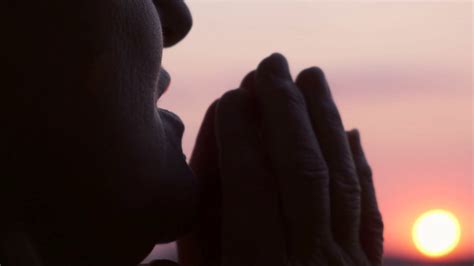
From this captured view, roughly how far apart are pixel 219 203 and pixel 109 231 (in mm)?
189

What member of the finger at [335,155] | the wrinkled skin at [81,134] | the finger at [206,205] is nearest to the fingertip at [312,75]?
the finger at [335,155]

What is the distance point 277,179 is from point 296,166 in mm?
30

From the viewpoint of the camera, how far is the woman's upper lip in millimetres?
879

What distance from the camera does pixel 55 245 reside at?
75 cm

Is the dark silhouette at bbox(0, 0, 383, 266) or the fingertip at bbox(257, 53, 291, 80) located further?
the fingertip at bbox(257, 53, 291, 80)

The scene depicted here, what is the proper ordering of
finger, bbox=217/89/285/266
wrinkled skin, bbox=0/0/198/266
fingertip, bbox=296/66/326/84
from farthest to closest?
1. fingertip, bbox=296/66/326/84
2. finger, bbox=217/89/285/266
3. wrinkled skin, bbox=0/0/198/266

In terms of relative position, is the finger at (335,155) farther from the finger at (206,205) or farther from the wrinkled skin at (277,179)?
the finger at (206,205)

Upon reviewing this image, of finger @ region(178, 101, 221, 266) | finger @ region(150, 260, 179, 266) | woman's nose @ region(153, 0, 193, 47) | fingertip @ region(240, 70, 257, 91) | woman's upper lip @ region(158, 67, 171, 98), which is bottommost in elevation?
finger @ region(150, 260, 179, 266)

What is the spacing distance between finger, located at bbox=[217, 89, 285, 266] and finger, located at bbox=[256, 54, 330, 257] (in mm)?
17

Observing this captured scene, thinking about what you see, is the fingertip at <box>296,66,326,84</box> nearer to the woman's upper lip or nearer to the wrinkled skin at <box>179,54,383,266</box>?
the wrinkled skin at <box>179,54,383,266</box>

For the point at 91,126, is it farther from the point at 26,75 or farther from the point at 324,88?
the point at 324,88

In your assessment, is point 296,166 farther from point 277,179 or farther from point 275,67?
point 275,67

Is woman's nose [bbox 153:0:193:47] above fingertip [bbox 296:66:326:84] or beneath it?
above

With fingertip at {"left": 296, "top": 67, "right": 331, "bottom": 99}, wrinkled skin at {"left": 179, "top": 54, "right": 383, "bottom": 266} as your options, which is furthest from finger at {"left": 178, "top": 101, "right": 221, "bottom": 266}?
fingertip at {"left": 296, "top": 67, "right": 331, "bottom": 99}
